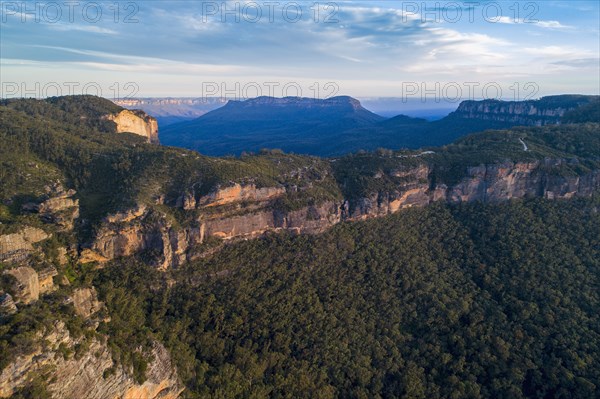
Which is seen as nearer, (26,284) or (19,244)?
(26,284)

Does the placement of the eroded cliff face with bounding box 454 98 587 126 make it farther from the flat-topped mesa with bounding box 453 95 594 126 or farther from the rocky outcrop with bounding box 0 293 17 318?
the rocky outcrop with bounding box 0 293 17 318

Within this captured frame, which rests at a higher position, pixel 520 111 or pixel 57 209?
pixel 520 111

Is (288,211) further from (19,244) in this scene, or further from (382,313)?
(19,244)

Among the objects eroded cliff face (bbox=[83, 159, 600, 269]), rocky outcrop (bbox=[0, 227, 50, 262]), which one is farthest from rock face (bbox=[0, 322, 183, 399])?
eroded cliff face (bbox=[83, 159, 600, 269])

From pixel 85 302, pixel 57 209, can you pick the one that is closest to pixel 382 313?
pixel 85 302

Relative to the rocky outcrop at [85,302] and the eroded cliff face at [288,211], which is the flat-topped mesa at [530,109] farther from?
the rocky outcrop at [85,302]

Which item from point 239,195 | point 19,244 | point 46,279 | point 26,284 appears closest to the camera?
point 26,284
